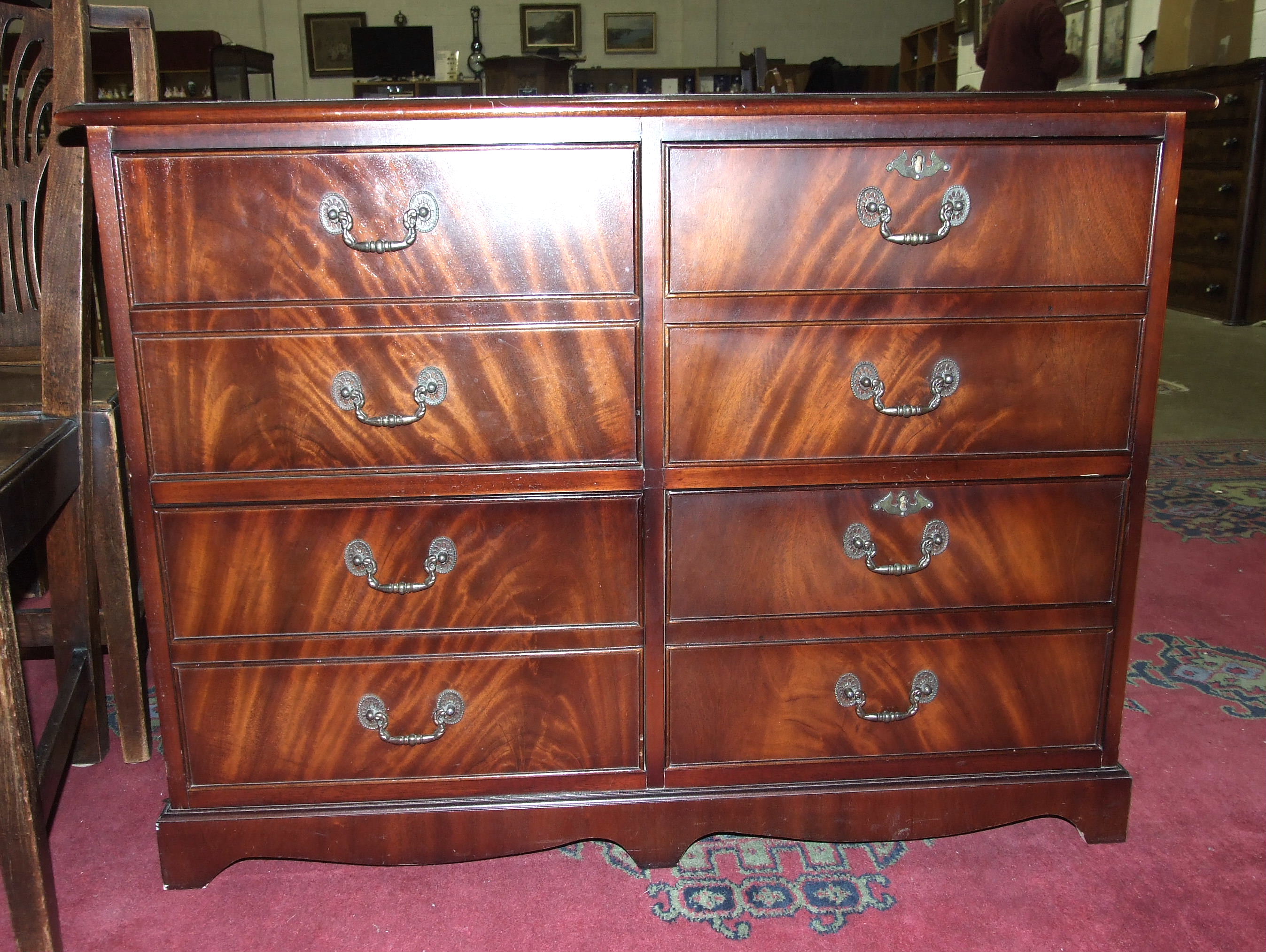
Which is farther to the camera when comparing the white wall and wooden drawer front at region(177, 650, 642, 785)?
the white wall

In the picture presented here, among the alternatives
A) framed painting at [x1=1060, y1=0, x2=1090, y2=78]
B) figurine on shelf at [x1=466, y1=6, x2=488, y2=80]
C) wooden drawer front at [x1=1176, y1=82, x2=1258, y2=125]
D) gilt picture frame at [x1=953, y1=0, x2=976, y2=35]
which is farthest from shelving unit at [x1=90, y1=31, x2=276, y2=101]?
wooden drawer front at [x1=1176, y1=82, x2=1258, y2=125]

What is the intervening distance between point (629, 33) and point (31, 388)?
10.1 m

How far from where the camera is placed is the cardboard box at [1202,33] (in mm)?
5441

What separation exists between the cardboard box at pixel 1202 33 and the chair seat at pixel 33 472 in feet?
19.9

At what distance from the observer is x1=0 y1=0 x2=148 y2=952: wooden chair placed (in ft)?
4.05

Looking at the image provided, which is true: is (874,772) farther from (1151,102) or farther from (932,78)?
(932,78)

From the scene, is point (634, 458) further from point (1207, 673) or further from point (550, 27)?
point (550, 27)

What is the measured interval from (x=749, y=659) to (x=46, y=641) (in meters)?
1.26

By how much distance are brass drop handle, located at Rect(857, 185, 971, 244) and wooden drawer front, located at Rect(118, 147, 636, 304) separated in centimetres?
30

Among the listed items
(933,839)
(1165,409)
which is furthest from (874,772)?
(1165,409)

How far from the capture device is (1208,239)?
5695 millimetres

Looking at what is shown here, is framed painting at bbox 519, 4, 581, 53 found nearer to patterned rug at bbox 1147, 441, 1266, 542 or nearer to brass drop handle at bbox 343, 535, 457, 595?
patterned rug at bbox 1147, 441, 1266, 542

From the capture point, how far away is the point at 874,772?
148 centimetres

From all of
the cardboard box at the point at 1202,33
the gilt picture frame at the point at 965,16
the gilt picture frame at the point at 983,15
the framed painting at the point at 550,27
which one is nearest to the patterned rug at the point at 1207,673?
the cardboard box at the point at 1202,33
